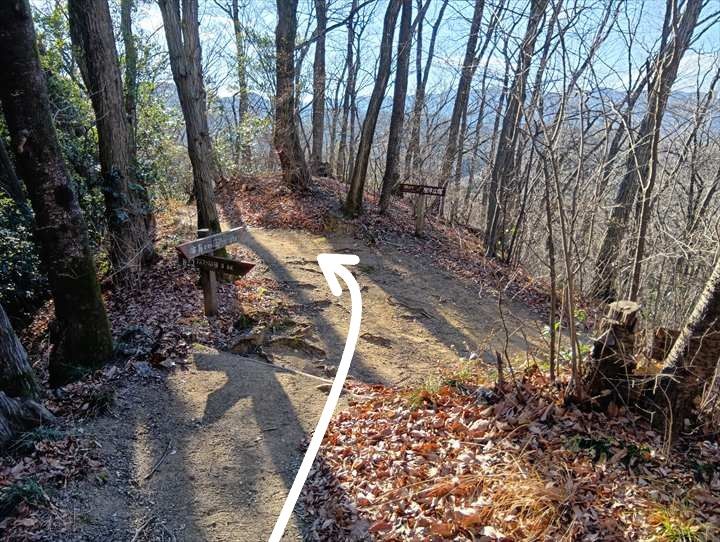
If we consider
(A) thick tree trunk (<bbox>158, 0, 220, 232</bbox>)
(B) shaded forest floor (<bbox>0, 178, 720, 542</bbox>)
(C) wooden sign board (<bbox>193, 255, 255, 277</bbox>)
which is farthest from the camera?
(A) thick tree trunk (<bbox>158, 0, 220, 232</bbox>)

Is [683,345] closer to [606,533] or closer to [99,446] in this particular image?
[606,533]

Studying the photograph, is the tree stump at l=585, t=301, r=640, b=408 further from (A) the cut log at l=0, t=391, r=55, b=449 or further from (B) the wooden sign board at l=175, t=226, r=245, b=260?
(B) the wooden sign board at l=175, t=226, r=245, b=260

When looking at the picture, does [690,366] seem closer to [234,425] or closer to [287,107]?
[234,425]

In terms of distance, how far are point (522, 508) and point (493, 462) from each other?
21.4 inches

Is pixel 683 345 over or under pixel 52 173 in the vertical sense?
under

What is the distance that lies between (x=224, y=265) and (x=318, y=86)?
41.1 feet

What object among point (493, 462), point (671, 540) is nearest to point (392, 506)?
point (493, 462)

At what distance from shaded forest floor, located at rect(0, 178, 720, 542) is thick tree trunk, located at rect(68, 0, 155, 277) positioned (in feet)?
5.89

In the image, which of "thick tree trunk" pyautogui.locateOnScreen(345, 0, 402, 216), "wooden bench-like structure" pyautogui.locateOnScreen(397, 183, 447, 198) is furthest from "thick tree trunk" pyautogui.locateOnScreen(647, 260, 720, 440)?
"thick tree trunk" pyautogui.locateOnScreen(345, 0, 402, 216)

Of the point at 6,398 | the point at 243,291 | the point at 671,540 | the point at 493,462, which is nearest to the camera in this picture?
the point at 671,540

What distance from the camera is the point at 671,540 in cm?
264

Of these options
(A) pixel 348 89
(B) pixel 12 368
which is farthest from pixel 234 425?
(A) pixel 348 89

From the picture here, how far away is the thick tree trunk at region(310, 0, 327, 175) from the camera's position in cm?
1572

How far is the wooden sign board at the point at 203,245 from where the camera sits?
5945 millimetres
